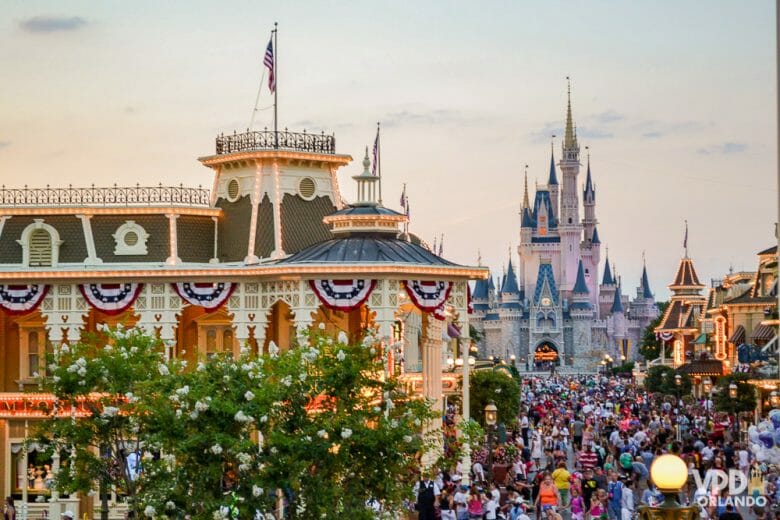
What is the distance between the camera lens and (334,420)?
25.8 metres

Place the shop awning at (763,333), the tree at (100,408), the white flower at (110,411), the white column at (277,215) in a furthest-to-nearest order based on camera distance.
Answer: the shop awning at (763,333) < the white column at (277,215) < the tree at (100,408) < the white flower at (110,411)

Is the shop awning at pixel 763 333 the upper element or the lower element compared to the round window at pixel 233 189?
lower

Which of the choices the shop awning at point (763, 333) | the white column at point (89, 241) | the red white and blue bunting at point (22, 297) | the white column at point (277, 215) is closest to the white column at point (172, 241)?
the white column at point (89, 241)

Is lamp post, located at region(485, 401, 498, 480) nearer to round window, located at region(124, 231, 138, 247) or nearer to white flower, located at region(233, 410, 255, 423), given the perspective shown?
round window, located at region(124, 231, 138, 247)

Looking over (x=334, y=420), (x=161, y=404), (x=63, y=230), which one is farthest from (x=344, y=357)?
(x=63, y=230)

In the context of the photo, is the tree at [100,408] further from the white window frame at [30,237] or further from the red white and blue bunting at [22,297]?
the white window frame at [30,237]

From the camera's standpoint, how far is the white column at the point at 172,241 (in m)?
42.4

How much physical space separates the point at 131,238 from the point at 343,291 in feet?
19.9

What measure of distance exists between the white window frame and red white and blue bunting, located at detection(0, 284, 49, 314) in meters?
0.79

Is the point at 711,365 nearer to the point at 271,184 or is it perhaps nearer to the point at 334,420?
the point at 271,184

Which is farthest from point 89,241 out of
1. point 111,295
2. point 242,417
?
point 242,417

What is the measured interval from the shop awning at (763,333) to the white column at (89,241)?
40.8 metres

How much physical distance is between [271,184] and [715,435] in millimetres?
15939

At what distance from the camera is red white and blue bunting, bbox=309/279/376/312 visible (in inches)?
1582
